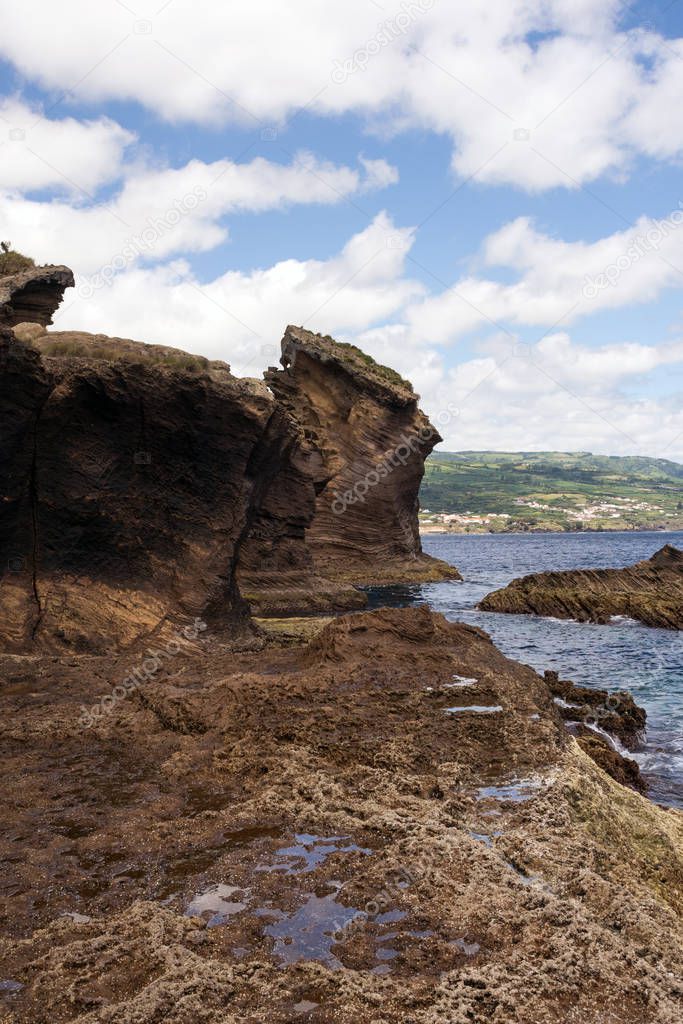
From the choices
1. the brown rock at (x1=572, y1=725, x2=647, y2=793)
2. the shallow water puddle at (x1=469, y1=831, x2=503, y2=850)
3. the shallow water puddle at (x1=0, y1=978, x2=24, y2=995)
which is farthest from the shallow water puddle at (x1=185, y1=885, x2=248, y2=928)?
the brown rock at (x1=572, y1=725, x2=647, y2=793)

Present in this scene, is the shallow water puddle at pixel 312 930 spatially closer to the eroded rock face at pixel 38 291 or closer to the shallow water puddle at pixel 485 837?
the shallow water puddle at pixel 485 837

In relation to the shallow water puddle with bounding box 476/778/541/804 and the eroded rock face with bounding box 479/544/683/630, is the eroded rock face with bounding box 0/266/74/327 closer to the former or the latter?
the shallow water puddle with bounding box 476/778/541/804

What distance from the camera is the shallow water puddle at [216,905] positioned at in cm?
550

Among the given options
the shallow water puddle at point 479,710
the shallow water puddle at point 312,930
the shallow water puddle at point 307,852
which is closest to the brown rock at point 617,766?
the shallow water puddle at point 479,710

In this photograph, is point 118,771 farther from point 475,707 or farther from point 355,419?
point 355,419

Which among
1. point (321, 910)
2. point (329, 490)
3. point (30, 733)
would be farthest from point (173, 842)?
point (329, 490)

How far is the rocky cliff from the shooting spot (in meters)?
17.6

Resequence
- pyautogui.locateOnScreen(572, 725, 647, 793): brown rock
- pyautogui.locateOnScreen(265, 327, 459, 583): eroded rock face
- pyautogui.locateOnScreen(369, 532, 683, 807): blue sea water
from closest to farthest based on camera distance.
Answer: pyautogui.locateOnScreen(572, 725, 647, 793): brown rock → pyautogui.locateOnScreen(369, 532, 683, 807): blue sea water → pyautogui.locateOnScreen(265, 327, 459, 583): eroded rock face

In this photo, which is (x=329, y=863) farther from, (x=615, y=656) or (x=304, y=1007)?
(x=615, y=656)

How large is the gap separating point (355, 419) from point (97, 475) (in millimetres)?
41211

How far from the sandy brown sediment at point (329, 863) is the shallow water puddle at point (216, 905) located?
0.06 ft

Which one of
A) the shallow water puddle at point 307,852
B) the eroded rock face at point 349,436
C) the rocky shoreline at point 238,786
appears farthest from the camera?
→ the eroded rock face at point 349,436

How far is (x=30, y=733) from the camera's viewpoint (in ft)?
33.5

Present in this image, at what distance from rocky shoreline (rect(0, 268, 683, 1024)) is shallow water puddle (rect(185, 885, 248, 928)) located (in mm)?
32
